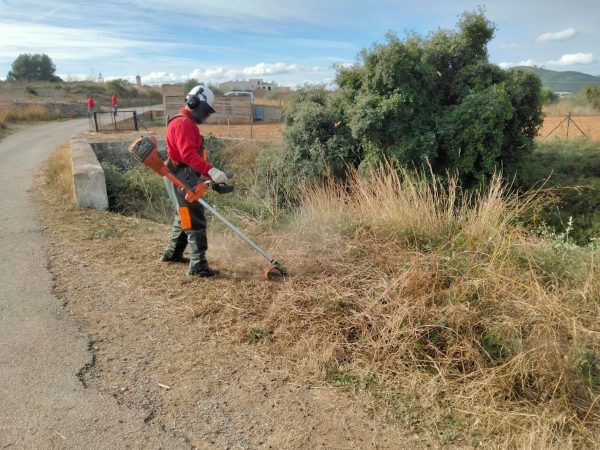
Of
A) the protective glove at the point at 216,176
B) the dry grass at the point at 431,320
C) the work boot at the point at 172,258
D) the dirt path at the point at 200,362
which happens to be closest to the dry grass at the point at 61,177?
the dirt path at the point at 200,362

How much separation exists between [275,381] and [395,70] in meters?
8.47

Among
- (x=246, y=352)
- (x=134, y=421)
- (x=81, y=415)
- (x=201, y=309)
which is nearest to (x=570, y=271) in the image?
(x=246, y=352)

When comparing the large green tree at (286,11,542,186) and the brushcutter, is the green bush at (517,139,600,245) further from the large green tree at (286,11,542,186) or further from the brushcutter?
the brushcutter

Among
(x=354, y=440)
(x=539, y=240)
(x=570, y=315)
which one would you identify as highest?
(x=539, y=240)

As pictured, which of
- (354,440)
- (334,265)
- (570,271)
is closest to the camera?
(354,440)

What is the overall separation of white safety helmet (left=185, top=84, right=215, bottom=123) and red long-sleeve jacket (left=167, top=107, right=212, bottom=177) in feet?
0.22

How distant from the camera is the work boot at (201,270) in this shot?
470 cm

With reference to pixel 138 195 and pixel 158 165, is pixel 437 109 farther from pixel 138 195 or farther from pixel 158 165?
pixel 158 165

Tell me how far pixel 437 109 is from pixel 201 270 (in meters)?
8.05

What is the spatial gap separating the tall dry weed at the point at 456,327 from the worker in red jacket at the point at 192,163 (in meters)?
1.03

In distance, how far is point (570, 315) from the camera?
3416 millimetres

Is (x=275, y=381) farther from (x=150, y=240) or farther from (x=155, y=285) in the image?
(x=150, y=240)

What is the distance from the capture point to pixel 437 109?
10.7 meters

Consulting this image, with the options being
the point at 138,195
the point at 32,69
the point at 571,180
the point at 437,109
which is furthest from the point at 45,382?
the point at 32,69
